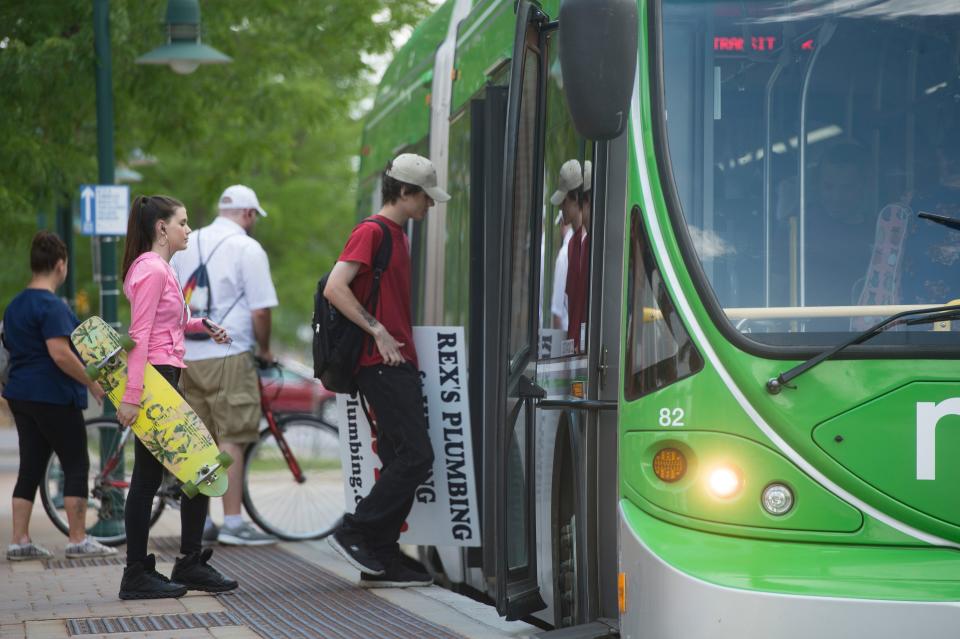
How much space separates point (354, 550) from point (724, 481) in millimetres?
2931

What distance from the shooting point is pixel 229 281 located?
9.20 m

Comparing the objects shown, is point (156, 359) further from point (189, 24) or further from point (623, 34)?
point (189, 24)

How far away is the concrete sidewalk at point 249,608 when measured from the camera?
6270 millimetres

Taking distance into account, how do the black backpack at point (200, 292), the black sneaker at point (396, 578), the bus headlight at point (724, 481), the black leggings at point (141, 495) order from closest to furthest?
the bus headlight at point (724, 481) → the black leggings at point (141, 495) → the black sneaker at point (396, 578) → the black backpack at point (200, 292)

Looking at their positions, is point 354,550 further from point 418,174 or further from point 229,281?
point 229,281

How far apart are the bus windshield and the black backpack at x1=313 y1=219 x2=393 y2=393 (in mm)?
2428

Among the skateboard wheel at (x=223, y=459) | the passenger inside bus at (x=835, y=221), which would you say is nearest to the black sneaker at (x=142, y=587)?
the skateboard wheel at (x=223, y=459)

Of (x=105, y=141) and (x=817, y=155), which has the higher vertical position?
(x=105, y=141)

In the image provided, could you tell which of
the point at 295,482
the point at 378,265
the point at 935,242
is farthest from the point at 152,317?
the point at 935,242

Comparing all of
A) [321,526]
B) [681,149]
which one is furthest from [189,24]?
[681,149]

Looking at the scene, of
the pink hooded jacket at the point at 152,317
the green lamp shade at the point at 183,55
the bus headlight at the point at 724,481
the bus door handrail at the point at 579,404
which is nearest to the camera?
the bus headlight at the point at 724,481

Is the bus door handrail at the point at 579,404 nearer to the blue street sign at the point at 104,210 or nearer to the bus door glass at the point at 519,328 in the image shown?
the bus door glass at the point at 519,328

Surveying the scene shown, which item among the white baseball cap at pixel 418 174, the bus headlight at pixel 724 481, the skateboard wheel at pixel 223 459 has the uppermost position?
the white baseball cap at pixel 418 174

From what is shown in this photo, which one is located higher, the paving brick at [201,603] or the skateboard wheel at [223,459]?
the skateboard wheel at [223,459]
